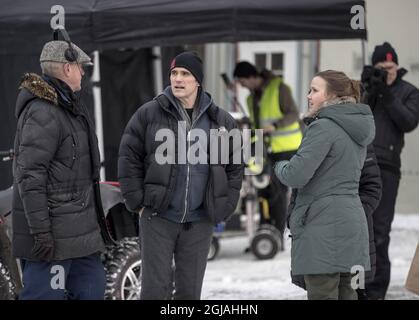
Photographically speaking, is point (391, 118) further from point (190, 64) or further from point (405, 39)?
point (405, 39)

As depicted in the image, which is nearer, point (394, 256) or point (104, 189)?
point (104, 189)

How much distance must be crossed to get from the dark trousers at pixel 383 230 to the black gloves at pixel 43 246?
106 inches

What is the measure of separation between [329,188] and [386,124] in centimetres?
192

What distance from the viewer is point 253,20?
632 centimetres

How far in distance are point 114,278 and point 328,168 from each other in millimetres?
1923

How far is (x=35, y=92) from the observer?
4.62 meters

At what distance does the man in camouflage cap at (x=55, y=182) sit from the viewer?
14.9ft
